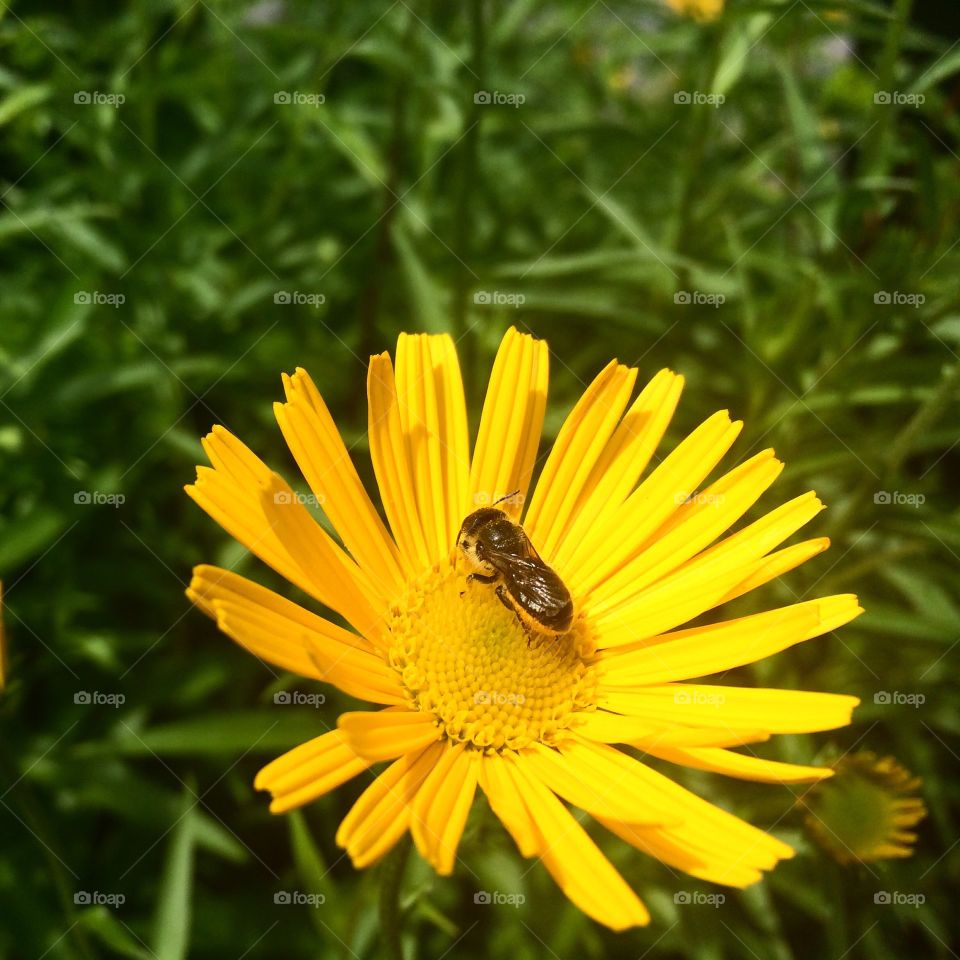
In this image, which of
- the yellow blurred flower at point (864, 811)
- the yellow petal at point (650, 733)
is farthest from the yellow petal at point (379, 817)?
the yellow blurred flower at point (864, 811)

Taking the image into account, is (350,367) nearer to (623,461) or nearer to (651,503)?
(623,461)

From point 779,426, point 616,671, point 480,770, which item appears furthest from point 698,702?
point 779,426

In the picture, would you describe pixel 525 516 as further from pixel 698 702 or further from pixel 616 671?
pixel 698 702

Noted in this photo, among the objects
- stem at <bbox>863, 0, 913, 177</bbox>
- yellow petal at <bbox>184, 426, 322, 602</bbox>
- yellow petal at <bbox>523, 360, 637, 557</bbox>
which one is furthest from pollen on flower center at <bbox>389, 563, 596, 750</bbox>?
stem at <bbox>863, 0, 913, 177</bbox>

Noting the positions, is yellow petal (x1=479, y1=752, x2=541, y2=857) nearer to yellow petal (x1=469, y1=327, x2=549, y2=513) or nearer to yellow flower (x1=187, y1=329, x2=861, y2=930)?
yellow flower (x1=187, y1=329, x2=861, y2=930)

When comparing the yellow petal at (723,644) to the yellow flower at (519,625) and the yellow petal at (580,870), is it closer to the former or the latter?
the yellow flower at (519,625)

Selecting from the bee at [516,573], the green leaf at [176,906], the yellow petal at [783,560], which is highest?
the yellow petal at [783,560]
